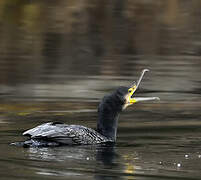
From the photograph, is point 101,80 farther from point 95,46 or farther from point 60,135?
point 60,135

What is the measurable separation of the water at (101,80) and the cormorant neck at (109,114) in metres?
0.22

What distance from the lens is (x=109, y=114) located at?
12539 millimetres

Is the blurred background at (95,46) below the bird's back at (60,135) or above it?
above

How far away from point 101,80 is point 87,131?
6.57m

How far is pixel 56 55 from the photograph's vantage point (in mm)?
23266

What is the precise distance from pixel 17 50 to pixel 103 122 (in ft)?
40.3

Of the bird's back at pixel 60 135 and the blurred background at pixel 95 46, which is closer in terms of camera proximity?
the bird's back at pixel 60 135

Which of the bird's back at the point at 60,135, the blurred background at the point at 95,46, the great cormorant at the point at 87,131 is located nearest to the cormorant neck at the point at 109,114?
the great cormorant at the point at 87,131

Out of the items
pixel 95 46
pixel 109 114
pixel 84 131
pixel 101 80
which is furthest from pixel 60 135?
pixel 95 46

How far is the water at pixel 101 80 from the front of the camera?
34.2ft

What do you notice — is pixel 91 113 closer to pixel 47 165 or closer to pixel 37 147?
pixel 37 147

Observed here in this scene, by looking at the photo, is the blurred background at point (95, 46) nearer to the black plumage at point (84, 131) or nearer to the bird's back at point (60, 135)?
the black plumage at point (84, 131)

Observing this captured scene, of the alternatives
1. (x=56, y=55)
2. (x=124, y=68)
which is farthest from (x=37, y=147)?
(x=56, y=55)

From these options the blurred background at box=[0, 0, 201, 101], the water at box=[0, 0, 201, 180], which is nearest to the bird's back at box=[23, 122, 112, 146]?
the water at box=[0, 0, 201, 180]
